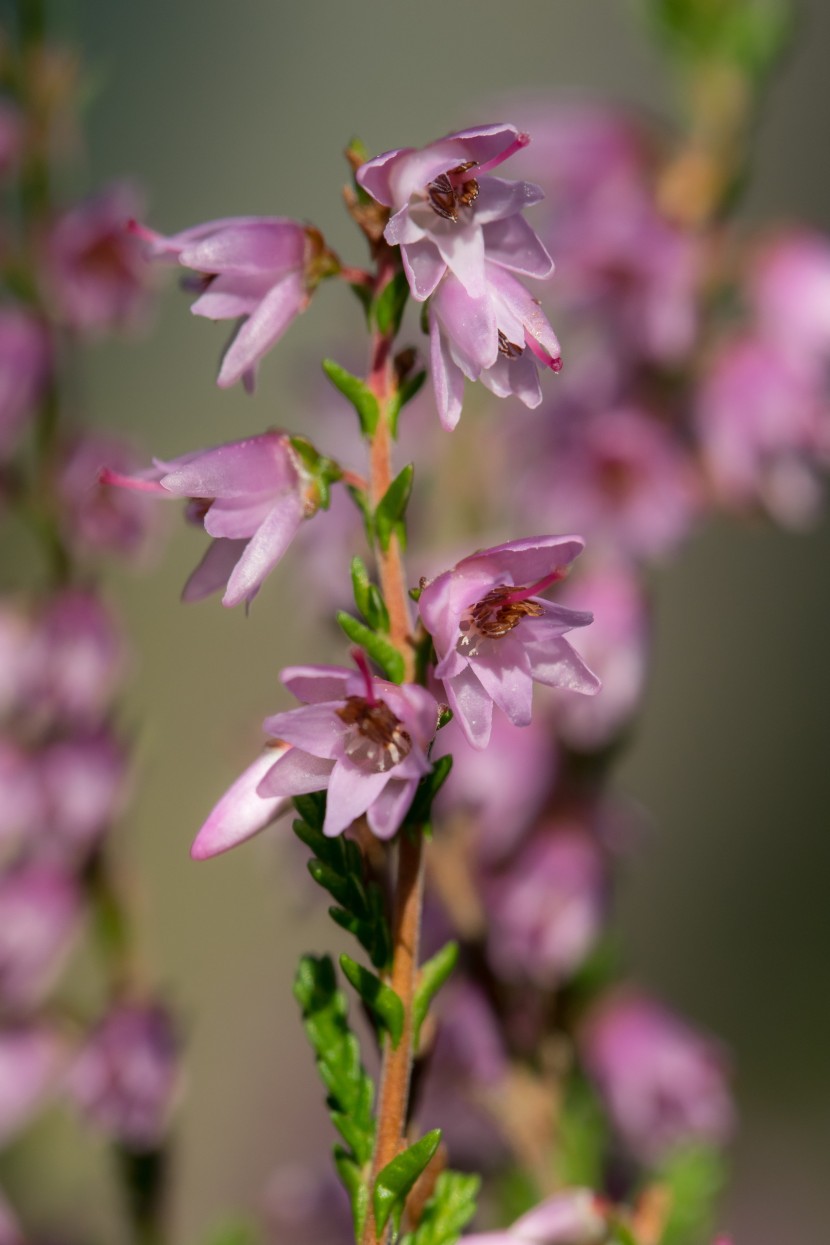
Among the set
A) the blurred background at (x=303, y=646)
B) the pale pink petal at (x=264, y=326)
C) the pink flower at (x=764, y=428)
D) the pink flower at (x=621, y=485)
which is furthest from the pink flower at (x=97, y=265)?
the blurred background at (x=303, y=646)

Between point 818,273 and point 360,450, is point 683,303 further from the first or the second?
point 360,450

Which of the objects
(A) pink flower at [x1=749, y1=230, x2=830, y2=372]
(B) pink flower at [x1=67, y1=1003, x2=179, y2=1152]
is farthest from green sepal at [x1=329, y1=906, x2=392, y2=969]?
(A) pink flower at [x1=749, y1=230, x2=830, y2=372]

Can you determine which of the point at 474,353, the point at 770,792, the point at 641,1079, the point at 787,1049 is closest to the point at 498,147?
the point at 474,353

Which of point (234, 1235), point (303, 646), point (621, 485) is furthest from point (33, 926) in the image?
point (303, 646)

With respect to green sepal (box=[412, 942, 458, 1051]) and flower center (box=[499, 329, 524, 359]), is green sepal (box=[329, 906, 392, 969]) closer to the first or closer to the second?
green sepal (box=[412, 942, 458, 1051])

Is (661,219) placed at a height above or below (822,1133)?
above

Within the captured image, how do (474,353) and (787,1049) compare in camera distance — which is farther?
(787,1049)

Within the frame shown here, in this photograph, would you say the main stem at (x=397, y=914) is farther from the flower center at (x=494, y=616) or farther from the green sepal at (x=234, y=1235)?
the green sepal at (x=234, y=1235)

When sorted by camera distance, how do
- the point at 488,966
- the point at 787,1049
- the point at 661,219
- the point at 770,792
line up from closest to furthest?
the point at 488,966 < the point at 661,219 < the point at 787,1049 < the point at 770,792
